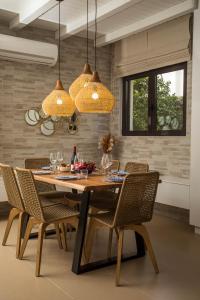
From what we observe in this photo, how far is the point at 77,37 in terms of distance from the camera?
17.3 ft

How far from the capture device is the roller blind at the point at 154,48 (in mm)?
4277

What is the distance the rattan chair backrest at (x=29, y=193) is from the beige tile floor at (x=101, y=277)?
48cm

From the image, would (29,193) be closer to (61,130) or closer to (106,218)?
(106,218)

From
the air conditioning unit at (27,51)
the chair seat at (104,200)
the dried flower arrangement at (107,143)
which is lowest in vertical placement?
the chair seat at (104,200)

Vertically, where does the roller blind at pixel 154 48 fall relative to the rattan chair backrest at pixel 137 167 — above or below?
above

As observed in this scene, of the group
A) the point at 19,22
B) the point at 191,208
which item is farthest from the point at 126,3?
the point at 191,208

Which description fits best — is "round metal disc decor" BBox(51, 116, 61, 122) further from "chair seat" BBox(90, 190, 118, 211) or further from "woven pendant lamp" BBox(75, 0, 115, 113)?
"woven pendant lamp" BBox(75, 0, 115, 113)

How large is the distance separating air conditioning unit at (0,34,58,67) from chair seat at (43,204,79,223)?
2.44 meters

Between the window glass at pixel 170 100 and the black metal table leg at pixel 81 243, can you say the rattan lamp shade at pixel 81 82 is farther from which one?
the window glass at pixel 170 100

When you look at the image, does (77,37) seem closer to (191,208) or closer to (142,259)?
(191,208)

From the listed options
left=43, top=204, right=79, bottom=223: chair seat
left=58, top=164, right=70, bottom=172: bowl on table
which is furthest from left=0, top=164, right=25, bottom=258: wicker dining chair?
left=58, top=164, right=70, bottom=172: bowl on table

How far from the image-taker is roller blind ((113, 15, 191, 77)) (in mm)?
4277

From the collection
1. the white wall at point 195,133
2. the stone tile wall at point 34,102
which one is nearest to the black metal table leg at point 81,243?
the white wall at point 195,133

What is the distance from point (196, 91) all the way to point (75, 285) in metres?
2.46
